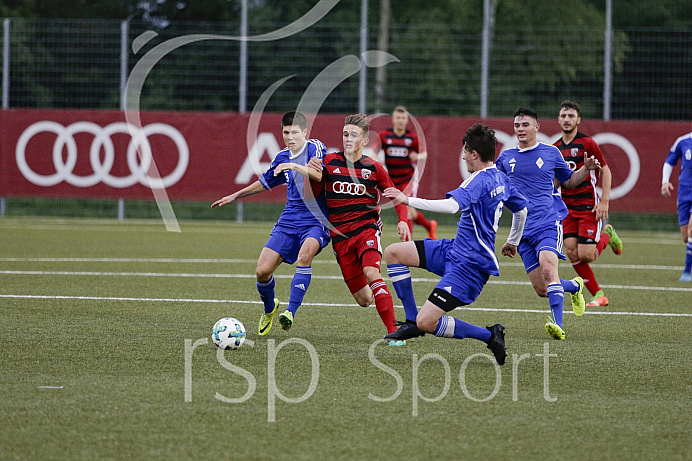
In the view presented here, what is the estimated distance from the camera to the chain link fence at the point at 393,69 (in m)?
20.8

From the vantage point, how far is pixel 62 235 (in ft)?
57.0

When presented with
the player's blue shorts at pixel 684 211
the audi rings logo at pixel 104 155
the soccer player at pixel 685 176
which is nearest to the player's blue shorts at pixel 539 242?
the soccer player at pixel 685 176

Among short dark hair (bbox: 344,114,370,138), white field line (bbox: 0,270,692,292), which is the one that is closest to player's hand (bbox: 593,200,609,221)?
white field line (bbox: 0,270,692,292)

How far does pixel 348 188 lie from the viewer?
24.2ft

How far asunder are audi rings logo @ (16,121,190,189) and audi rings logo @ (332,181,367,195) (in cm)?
1411

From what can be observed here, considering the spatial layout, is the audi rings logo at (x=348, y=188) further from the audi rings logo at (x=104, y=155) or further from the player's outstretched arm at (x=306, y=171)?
the audi rings logo at (x=104, y=155)

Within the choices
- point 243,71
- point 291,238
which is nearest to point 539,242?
point 291,238

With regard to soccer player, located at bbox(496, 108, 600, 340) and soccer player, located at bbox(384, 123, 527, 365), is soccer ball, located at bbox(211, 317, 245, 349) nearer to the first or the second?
soccer player, located at bbox(384, 123, 527, 365)

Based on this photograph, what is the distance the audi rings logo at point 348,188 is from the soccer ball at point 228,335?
1.47 meters

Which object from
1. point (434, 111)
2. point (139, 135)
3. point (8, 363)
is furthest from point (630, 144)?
point (8, 363)

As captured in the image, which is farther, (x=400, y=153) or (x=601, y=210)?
(x=400, y=153)

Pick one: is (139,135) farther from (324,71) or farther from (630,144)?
(630,144)

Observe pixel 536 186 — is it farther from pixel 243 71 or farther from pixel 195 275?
pixel 243 71

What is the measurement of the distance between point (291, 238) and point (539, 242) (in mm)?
2266
